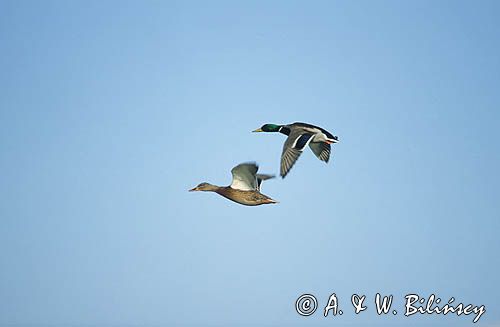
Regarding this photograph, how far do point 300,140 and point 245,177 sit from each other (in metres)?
1.60

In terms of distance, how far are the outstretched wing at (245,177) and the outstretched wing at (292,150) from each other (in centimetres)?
64

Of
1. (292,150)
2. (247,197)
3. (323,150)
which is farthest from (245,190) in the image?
(323,150)

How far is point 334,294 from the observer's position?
15.7m

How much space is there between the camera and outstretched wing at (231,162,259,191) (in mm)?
15305

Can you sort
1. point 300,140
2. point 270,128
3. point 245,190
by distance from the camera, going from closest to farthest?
1. point 245,190
2. point 300,140
3. point 270,128

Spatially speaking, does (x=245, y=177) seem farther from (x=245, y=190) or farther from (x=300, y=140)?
(x=300, y=140)

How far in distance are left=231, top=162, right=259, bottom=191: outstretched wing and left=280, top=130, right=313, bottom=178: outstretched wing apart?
64 centimetres

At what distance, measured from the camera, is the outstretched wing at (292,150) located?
15.1 meters

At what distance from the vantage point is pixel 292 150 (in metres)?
15.5

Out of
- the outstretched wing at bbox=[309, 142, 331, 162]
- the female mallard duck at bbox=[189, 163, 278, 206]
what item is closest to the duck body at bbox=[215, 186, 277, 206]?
the female mallard duck at bbox=[189, 163, 278, 206]

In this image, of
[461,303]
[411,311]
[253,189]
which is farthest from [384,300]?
[253,189]

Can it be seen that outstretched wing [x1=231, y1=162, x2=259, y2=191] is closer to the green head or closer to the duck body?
the duck body

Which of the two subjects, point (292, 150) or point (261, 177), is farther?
point (261, 177)

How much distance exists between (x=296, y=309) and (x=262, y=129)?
6.14 m
